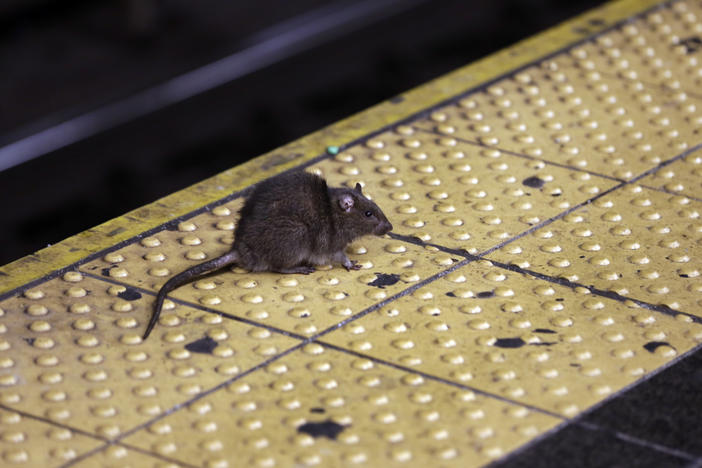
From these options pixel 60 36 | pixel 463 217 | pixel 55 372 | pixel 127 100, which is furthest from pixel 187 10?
pixel 55 372

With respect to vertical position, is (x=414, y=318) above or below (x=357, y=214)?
below

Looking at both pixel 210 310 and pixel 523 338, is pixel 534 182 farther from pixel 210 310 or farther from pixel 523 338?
pixel 210 310

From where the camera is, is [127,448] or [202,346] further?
[202,346]

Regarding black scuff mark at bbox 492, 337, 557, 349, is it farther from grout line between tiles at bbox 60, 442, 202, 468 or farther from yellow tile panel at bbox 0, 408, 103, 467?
yellow tile panel at bbox 0, 408, 103, 467

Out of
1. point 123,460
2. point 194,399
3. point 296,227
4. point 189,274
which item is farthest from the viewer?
point 296,227

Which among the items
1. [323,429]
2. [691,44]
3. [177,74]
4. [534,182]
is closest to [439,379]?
[323,429]

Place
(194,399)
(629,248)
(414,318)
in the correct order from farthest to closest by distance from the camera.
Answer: (629,248) < (414,318) < (194,399)

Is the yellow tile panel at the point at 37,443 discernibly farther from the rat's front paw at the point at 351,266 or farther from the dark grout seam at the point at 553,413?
the rat's front paw at the point at 351,266

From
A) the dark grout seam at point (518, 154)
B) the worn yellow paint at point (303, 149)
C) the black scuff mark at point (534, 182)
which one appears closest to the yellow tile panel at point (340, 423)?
the worn yellow paint at point (303, 149)
